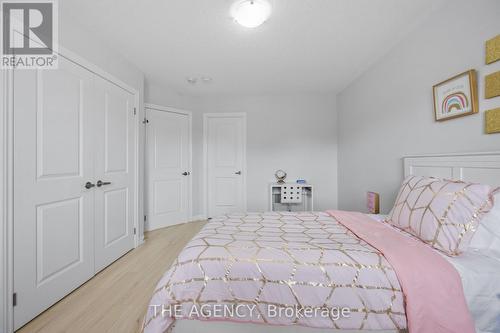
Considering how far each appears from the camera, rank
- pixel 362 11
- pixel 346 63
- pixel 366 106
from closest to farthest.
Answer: pixel 362 11
pixel 346 63
pixel 366 106

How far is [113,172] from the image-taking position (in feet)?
6.74

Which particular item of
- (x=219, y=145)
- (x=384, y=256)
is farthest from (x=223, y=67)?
(x=384, y=256)

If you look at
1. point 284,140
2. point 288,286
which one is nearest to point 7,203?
point 288,286

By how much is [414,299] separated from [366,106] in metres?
2.33

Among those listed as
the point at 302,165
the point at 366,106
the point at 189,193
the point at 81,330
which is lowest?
the point at 81,330

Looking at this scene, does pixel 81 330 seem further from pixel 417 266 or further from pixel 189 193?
pixel 189 193

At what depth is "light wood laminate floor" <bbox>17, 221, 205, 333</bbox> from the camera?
4.13 ft

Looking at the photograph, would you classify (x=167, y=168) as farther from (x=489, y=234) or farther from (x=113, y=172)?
(x=489, y=234)

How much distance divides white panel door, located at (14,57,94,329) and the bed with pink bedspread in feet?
3.57

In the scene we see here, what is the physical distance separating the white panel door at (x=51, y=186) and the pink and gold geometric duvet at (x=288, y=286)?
3.57 ft

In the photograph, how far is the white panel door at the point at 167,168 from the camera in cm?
301

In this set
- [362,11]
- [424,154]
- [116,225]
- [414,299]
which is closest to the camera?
[414,299]

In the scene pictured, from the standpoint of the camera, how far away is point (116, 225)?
2096 mm

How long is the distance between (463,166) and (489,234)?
51cm
